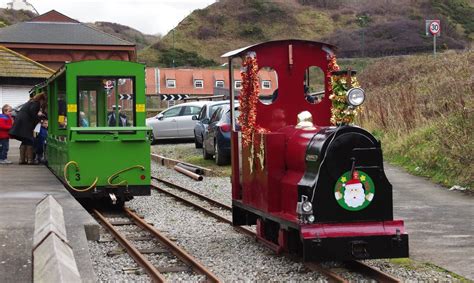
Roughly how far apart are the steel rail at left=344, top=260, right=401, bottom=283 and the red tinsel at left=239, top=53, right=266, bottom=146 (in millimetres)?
1906

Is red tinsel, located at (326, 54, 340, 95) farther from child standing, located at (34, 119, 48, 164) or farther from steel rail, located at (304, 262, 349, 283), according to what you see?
child standing, located at (34, 119, 48, 164)

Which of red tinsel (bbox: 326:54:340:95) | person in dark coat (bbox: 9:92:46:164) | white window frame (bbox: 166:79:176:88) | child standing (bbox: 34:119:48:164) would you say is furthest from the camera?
white window frame (bbox: 166:79:176:88)

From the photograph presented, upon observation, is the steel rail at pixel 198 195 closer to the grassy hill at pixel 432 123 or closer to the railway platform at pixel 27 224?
the railway platform at pixel 27 224

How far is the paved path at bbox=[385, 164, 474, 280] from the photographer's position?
9.40m

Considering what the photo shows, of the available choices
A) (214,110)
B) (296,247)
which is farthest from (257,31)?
(296,247)

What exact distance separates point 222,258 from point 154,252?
0.97 metres

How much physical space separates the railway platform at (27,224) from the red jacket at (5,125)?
9.54 ft

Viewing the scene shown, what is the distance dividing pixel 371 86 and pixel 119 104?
18.4 metres

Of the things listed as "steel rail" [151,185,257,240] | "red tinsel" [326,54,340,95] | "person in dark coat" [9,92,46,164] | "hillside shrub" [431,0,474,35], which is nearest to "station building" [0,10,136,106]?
"person in dark coat" [9,92,46,164]

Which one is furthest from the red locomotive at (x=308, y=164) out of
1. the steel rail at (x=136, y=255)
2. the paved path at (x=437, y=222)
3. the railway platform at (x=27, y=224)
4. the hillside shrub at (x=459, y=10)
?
the hillside shrub at (x=459, y=10)

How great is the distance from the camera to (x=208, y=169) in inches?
810

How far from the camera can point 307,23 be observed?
307ft

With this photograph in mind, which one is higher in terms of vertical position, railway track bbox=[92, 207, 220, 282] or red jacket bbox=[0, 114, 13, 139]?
red jacket bbox=[0, 114, 13, 139]

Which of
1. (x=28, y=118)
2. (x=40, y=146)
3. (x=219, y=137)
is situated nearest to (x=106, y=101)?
(x=28, y=118)
